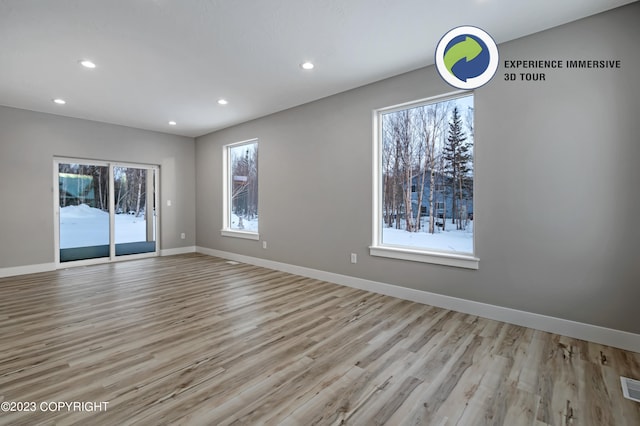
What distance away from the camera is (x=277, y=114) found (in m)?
5.30

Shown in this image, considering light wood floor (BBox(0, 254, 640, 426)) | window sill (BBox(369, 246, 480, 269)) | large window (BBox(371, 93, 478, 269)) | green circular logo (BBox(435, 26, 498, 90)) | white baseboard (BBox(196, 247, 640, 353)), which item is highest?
green circular logo (BBox(435, 26, 498, 90))

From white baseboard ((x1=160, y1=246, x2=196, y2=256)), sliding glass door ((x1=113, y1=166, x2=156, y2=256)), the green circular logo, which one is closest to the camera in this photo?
the green circular logo

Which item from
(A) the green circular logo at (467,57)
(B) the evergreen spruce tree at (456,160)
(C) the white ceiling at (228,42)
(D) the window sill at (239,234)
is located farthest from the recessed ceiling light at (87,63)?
(B) the evergreen spruce tree at (456,160)

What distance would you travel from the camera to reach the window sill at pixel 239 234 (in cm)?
575

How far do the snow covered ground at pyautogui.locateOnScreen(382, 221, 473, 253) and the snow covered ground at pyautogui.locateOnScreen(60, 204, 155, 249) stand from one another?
18.0 ft

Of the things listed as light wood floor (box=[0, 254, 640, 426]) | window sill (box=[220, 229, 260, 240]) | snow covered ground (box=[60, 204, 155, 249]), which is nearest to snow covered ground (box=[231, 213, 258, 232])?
window sill (box=[220, 229, 260, 240])

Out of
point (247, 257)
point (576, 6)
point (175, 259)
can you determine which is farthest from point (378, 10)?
point (175, 259)

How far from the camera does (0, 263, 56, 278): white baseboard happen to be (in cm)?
488

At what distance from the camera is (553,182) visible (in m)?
2.73

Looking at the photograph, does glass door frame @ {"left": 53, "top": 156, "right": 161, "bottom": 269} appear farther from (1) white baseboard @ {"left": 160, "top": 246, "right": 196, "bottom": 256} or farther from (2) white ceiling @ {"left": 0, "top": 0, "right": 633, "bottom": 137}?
(2) white ceiling @ {"left": 0, "top": 0, "right": 633, "bottom": 137}

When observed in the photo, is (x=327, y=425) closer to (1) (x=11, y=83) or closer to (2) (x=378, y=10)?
(2) (x=378, y=10)

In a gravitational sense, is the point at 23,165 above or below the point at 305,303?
above

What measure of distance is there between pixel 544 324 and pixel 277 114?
4.72 meters

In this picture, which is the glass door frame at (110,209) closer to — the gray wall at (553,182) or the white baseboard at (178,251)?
the white baseboard at (178,251)
